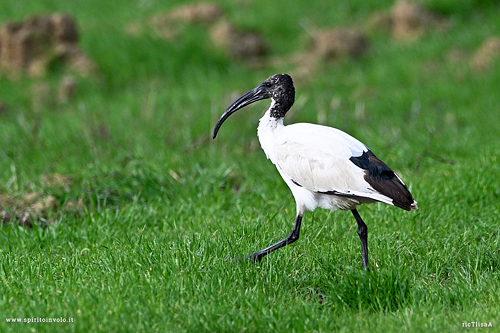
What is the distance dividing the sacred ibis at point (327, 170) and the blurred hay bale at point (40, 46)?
28.0 ft

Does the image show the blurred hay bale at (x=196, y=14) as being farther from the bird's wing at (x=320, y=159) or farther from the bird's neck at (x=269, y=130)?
the bird's wing at (x=320, y=159)

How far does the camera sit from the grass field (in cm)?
386

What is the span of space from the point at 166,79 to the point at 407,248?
8.72 m

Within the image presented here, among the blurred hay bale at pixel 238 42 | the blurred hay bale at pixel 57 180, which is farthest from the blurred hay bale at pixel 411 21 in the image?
the blurred hay bale at pixel 57 180

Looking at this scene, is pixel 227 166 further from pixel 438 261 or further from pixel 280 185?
pixel 438 261

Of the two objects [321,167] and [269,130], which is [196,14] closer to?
[269,130]

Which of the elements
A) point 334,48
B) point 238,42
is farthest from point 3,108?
point 334,48

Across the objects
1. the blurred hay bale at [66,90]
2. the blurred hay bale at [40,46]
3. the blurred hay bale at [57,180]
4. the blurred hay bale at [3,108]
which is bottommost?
the blurred hay bale at [3,108]

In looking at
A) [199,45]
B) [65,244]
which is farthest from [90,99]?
[65,244]

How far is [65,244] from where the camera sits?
5414mm

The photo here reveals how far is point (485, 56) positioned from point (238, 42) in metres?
5.04

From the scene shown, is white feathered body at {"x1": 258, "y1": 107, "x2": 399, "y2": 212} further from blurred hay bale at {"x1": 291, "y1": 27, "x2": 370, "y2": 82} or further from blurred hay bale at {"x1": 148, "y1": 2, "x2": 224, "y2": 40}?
blurred hay bale at {"x1": 148, "y1": 2, "x2": 224, "y2": 40}

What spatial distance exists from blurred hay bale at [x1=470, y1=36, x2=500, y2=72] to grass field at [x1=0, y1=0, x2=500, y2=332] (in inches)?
7.4

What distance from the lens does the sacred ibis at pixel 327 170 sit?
4.21 meters
